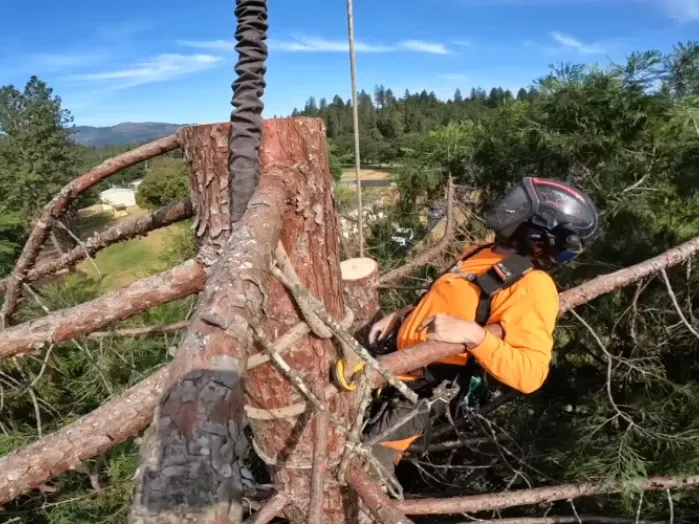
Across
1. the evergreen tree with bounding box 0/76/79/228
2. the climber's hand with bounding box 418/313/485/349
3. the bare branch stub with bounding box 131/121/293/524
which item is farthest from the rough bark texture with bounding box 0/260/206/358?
the evergreen tree with bounding box 0/76/79/228

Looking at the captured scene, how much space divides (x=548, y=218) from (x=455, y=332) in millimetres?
783

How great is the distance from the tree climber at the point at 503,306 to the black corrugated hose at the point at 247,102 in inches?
37.0

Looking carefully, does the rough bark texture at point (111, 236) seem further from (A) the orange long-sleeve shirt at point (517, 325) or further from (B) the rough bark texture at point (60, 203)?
(A) the orange long-sleeve shirt at point (517, 325)

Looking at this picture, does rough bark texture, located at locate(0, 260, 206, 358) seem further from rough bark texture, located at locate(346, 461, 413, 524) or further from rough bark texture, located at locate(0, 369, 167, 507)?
rough bark texture, located at locate(346, 461, 413, 524)

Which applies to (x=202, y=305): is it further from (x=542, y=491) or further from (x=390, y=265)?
(x=390, y=265)

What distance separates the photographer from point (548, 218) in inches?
87.2

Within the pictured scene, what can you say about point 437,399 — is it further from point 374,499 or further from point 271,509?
point 271,509

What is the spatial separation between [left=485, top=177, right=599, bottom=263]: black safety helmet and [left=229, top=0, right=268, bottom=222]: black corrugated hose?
1401mm

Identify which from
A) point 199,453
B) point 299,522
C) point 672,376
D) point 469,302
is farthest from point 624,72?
point 199,453

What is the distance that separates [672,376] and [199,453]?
14.2ft

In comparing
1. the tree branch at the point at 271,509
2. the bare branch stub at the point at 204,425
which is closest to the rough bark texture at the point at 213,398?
the bare branch stub at the point at 204,425

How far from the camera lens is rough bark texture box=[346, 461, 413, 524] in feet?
5.62

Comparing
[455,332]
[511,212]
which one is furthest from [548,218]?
[455,332]

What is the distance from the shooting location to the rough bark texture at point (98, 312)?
4.70ft
